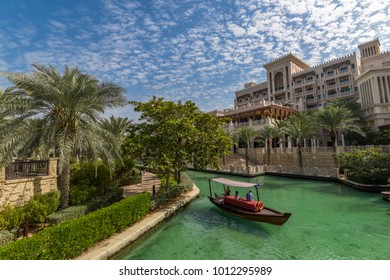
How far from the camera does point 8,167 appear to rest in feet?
Result: 36.2

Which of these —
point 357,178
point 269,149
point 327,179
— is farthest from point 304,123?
point 357,178

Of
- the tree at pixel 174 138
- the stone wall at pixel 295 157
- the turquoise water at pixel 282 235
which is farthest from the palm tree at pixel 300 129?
the tree at pixel 174 138

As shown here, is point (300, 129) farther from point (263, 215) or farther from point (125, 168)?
point (125, 168)

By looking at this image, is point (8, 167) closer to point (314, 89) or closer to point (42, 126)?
point (42, 126)

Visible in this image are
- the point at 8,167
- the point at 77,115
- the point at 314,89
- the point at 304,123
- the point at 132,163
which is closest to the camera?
the point at 8,167

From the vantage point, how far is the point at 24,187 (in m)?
11.5

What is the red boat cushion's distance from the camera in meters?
11.8

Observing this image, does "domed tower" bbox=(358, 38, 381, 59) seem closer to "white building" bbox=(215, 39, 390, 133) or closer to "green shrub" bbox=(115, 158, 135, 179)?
"white building" bbox=(215, 39, 390, 133)

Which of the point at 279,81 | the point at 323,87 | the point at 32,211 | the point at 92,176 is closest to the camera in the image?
the point at 32,211

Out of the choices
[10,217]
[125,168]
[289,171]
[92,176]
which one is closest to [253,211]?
[10,217]

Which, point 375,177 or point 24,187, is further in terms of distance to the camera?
point 375,177

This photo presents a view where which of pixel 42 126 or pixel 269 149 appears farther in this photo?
pixel 269 149

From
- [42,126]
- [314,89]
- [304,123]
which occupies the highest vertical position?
[314,89]
